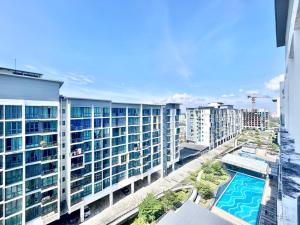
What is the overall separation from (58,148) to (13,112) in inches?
205

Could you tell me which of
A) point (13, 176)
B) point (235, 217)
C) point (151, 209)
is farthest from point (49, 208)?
point (235, 217)

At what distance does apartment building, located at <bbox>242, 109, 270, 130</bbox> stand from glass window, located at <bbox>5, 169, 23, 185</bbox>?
3605 inches

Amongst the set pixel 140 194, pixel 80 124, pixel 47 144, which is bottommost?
pixel 140 194

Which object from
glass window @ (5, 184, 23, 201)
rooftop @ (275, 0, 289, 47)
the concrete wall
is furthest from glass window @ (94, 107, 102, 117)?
rooftop @ (275, 0, 289, 47)

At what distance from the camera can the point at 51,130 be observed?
1684 cm

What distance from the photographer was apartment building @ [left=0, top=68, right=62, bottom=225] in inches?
560

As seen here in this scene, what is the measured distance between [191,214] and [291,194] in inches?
561

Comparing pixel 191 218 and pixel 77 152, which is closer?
pixel 191 218

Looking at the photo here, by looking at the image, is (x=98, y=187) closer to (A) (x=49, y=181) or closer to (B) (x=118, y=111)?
(A) (x=49, y=181)

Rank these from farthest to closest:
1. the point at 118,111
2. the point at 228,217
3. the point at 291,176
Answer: the point at 118,111, the point at 228,217, the point at 291,176

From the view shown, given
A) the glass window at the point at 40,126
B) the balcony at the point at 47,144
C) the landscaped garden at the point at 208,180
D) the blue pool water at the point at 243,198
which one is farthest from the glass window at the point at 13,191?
the blue pool water at the point at 243,198

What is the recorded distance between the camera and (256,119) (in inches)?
3290

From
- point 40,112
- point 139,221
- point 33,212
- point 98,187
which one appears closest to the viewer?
point 33,212

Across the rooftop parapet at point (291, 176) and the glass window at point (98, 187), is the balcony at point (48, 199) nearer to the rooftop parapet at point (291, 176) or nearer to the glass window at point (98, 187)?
the glass window at point (98, 187)
